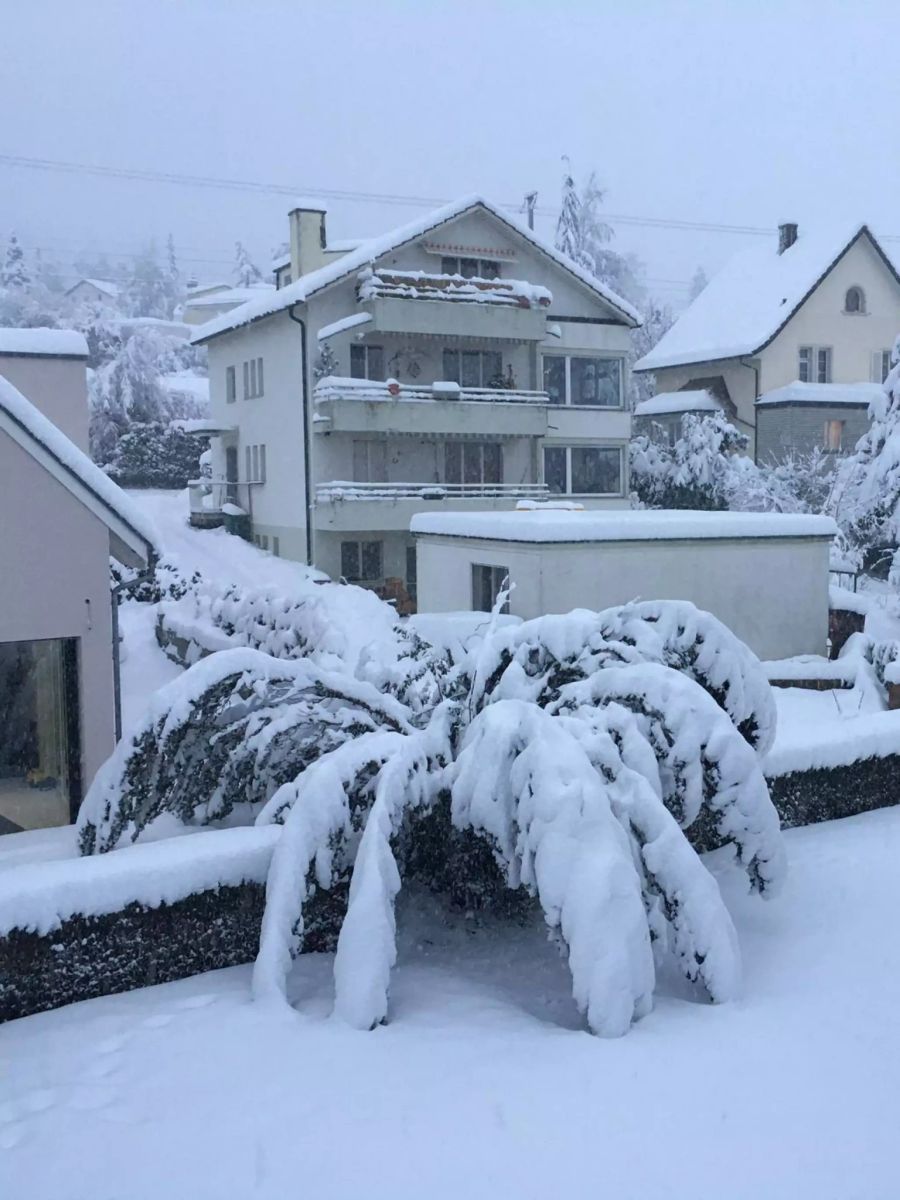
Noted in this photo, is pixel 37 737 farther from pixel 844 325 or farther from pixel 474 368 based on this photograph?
pixel 844 325

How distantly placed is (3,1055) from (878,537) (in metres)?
31.6

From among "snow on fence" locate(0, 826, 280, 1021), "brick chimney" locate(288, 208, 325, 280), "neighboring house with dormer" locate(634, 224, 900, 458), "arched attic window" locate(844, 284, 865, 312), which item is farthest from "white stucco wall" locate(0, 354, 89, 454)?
"arched attic window" locate(844, 284, 865, 312)

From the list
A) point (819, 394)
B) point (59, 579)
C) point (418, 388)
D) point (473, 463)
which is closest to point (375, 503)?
point (418, 388)

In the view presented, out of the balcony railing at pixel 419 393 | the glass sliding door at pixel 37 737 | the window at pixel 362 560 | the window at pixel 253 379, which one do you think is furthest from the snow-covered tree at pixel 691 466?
the glass sliding door at pixel 37 737

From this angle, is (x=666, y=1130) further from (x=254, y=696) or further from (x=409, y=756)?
(x=254, y=696)

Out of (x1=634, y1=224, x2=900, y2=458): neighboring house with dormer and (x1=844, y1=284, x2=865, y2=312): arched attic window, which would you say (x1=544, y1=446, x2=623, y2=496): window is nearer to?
(x1=634, y1=224, x2=900, y2=458): neighboring house with dormer

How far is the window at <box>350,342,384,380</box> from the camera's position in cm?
3397

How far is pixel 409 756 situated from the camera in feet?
23.1

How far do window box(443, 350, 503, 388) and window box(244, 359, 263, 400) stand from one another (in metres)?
6.36

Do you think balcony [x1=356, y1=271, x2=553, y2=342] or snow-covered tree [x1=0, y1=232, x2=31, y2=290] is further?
snow-covered tree [x1=0, y1=232, x2=31, y2=290]

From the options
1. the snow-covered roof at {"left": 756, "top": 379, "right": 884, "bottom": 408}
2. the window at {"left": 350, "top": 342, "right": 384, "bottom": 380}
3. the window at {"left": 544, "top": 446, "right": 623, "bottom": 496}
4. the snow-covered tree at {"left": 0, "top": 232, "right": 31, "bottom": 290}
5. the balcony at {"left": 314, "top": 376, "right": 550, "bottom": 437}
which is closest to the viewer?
the balcony at {"left": 314, "top": 376, "right": 550, "bottom": 437}

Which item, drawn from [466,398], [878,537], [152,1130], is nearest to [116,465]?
[466,398]

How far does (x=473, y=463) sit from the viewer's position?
1416 inches

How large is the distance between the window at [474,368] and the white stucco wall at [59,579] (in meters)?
23.8
